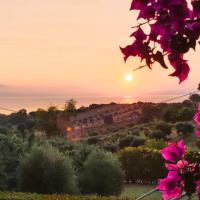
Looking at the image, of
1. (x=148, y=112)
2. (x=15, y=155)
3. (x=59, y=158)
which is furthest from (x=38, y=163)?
(x=148, y=112)

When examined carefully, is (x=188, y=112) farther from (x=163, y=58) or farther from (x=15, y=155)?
(x=163, y=58)

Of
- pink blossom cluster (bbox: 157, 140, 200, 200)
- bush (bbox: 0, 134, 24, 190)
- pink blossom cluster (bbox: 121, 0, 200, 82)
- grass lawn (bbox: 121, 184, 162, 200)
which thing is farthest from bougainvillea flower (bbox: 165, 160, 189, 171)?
grass lawn (bbox: 121, 184, 162, 200)

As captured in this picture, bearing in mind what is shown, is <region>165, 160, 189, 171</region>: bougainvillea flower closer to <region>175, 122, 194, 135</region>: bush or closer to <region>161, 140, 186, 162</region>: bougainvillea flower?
<region>161, 140, 186, 162</region>: bougainvillea flower

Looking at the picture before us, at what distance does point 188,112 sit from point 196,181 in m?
40.2

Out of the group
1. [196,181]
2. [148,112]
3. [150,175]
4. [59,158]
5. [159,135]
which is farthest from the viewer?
[148,112]

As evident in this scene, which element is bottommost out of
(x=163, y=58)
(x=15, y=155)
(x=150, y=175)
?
(x=150, y=175)

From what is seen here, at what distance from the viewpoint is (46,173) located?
12.4 metres

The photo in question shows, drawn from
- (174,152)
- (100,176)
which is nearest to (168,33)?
(174,152)

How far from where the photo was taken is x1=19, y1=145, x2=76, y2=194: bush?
12438mm

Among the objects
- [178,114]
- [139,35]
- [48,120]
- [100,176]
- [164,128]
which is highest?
[139,35]

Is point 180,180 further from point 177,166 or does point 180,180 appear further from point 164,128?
point 164,128

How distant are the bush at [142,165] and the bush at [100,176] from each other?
18.9 feet

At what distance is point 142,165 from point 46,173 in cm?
789

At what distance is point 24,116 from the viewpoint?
5056cm
